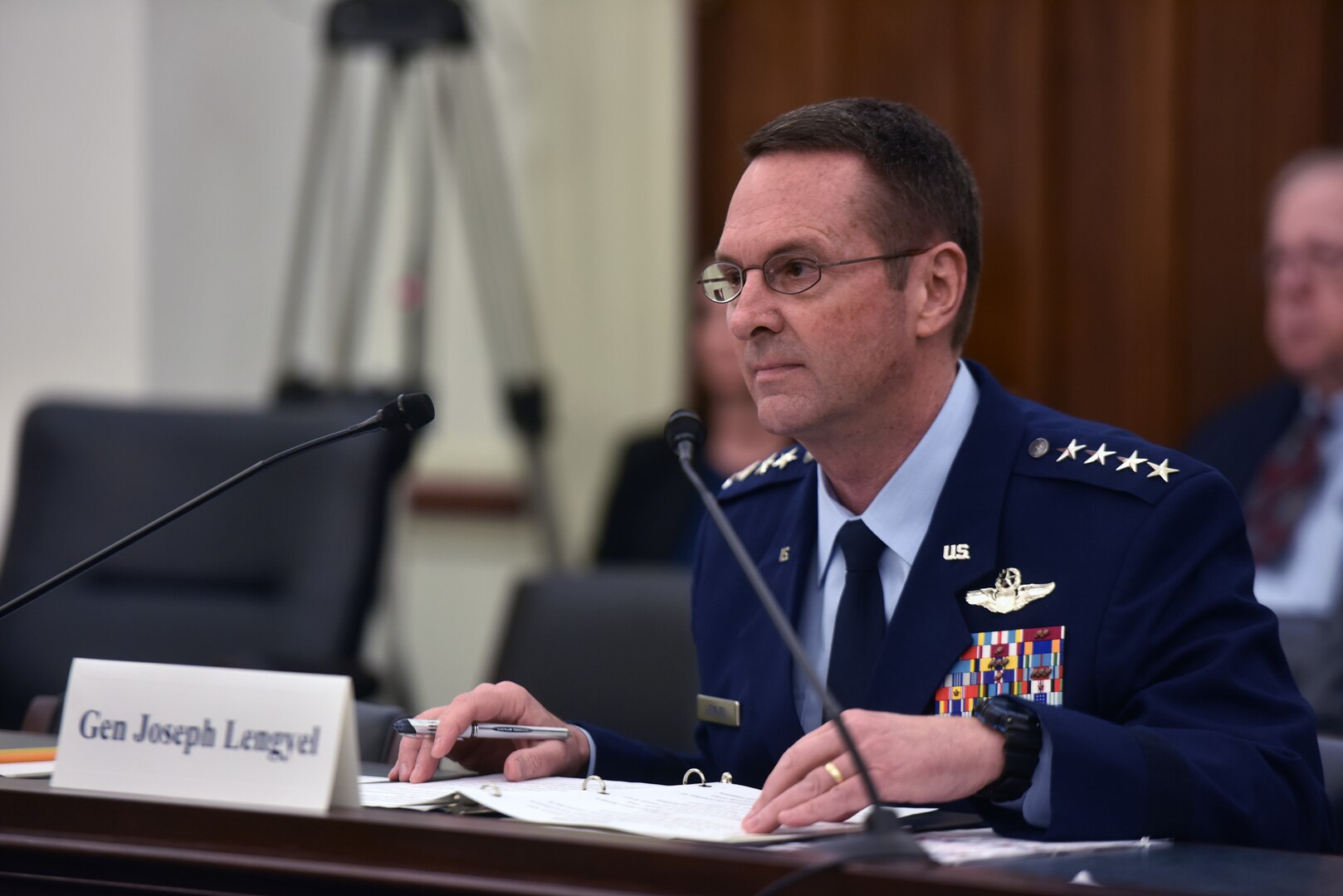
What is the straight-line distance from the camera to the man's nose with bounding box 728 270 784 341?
1.56 m

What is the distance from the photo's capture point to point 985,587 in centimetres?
149

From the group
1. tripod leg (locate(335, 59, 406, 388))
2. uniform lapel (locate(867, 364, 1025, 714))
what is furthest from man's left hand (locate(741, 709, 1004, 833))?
tripod leg (locate(335, 59, 406, 388))

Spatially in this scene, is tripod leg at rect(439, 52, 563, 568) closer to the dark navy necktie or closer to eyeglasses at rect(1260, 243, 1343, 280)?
eyeglasses at rect(1260, 243, 1343, 280)

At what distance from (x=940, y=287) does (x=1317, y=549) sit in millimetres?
1566

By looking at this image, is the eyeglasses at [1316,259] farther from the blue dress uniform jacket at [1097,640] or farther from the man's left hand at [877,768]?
the man's left hand at [877,768]

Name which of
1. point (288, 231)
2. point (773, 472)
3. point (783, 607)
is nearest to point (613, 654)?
point (773, 472)

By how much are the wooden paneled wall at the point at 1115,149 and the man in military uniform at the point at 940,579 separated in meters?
1.81

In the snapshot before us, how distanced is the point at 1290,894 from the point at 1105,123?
2.59 metres

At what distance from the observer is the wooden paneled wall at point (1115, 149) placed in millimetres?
3260

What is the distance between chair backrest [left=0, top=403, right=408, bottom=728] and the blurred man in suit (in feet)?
5.05

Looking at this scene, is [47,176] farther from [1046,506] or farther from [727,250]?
[1046,506]

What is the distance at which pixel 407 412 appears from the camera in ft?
4.79

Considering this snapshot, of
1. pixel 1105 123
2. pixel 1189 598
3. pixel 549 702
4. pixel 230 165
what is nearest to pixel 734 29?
pixel 1105 123

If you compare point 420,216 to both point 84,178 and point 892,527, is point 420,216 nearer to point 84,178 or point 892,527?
point 84,178
